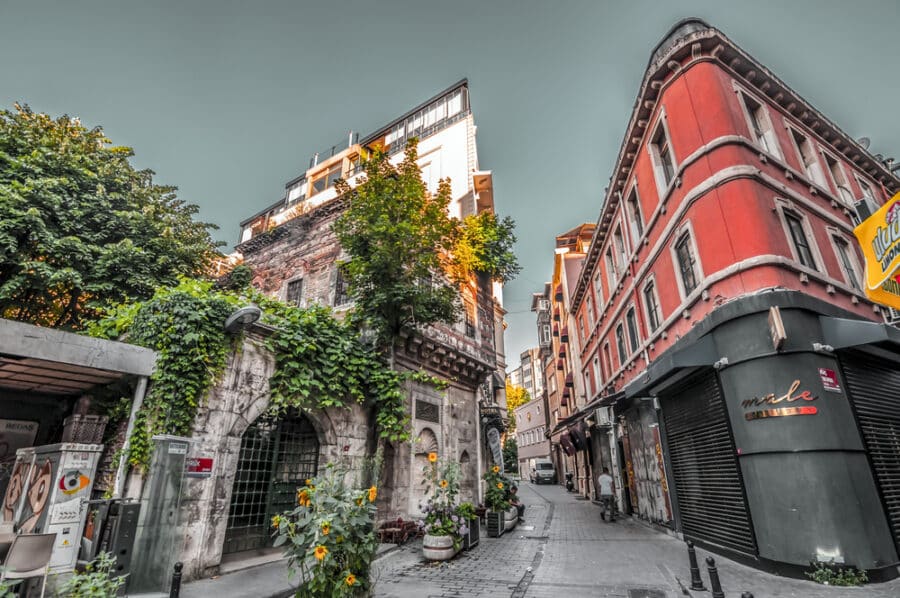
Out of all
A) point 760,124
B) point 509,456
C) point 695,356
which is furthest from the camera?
point 509,456

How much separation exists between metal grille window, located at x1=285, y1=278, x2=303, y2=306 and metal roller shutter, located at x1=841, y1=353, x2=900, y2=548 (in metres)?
16.4

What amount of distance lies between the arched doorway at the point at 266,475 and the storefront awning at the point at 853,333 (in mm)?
11386

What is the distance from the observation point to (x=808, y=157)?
11.6 metres

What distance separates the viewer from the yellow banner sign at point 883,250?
239 inches

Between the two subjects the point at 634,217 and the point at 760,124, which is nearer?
the point at 760,124

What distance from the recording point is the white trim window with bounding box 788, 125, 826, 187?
441 inches

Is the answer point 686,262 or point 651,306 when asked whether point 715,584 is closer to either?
point 686,262

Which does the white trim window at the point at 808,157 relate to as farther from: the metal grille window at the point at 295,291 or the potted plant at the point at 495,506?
the metal grille window at the point at 295,291

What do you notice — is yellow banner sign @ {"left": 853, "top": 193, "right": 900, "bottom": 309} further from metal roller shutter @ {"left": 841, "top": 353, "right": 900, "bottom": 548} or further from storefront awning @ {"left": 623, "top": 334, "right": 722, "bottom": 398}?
storefront awning @ {"left": 623, "top": 334, "right": 722, "bottom": 398}

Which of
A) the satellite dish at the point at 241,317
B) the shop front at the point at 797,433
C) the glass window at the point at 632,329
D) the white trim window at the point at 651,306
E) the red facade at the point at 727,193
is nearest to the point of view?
the shop front at the point at 797,433

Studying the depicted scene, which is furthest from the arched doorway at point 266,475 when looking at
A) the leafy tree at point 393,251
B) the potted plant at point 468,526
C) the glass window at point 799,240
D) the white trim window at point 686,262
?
the glass window at point 799,240

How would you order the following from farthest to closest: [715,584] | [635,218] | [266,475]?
[635,218] < [266,475] < [715,584]

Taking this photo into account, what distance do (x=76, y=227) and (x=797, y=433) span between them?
1884 centimetres

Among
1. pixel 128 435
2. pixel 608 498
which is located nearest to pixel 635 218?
pixel 608 498
